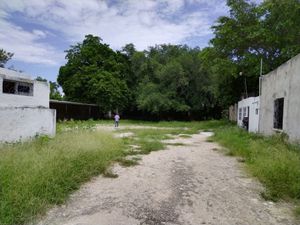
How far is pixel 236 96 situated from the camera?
23.3m

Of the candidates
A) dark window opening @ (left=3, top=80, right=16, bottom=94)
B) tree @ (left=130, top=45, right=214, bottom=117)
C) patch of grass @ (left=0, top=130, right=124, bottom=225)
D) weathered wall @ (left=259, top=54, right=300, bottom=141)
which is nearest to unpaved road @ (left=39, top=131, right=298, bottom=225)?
patch of grass @ (left=0, top=130, right=124, bottom=225)

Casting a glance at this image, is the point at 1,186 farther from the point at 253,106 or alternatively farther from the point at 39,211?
the point at 253,106

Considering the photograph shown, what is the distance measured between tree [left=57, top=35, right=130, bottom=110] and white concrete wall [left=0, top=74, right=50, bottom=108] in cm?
1438

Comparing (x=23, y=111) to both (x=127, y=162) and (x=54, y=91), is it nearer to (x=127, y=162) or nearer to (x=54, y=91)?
(x=127, y=162)

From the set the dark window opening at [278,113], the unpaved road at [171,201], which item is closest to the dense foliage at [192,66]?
the dark window opening at [278,113]

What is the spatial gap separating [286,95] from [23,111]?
8897 mm

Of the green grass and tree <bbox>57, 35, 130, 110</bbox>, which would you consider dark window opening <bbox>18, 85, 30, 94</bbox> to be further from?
tree <bbox>57, 35, 130, 110</bbox>

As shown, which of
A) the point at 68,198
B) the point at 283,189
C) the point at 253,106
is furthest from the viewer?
the point at 253,106

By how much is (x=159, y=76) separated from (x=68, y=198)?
26106 millimetres

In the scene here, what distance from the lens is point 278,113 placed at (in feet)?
34.2

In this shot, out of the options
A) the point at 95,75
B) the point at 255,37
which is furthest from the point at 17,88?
the point at 95,75

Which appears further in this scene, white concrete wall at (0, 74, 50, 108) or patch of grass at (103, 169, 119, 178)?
white concrete wall at (0, 74, 50, 108)

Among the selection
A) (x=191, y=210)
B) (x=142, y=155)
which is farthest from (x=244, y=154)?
(x=191, y=210)

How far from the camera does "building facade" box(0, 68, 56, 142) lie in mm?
8711
